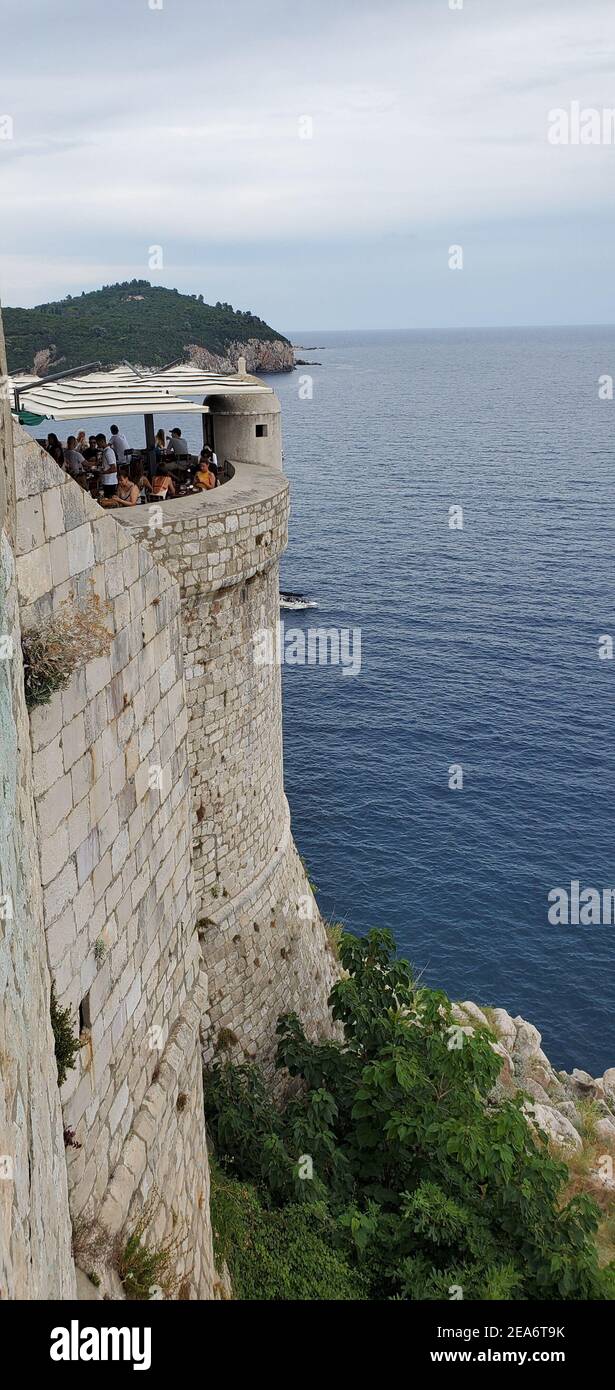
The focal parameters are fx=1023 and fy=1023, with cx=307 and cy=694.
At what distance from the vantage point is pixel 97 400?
13.3 metres

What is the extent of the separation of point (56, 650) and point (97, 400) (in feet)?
27.2

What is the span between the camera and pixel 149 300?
145 meters

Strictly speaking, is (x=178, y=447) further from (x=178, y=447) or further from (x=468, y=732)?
(x=468, y=732)

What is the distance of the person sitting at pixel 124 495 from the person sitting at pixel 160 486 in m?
0.29

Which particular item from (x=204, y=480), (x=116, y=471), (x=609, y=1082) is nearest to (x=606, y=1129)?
(x=609, y=1082)

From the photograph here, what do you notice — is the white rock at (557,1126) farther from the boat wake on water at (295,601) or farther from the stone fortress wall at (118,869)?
the boat wake on water at (295,601)

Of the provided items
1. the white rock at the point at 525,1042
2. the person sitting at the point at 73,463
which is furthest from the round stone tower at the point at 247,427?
the white rock at the point at 525,1042

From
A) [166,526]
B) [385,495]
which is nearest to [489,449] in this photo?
[385,495]

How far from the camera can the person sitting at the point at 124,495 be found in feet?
45.8

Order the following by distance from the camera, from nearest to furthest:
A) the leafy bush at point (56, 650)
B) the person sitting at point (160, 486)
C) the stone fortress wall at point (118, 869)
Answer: the leafy bush at point (56, 650), the stone fortress wall at point (118, 869), the person sitting at point (160, 486)

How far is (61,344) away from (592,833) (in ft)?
238

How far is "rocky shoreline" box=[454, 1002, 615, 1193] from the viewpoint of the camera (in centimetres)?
2155
